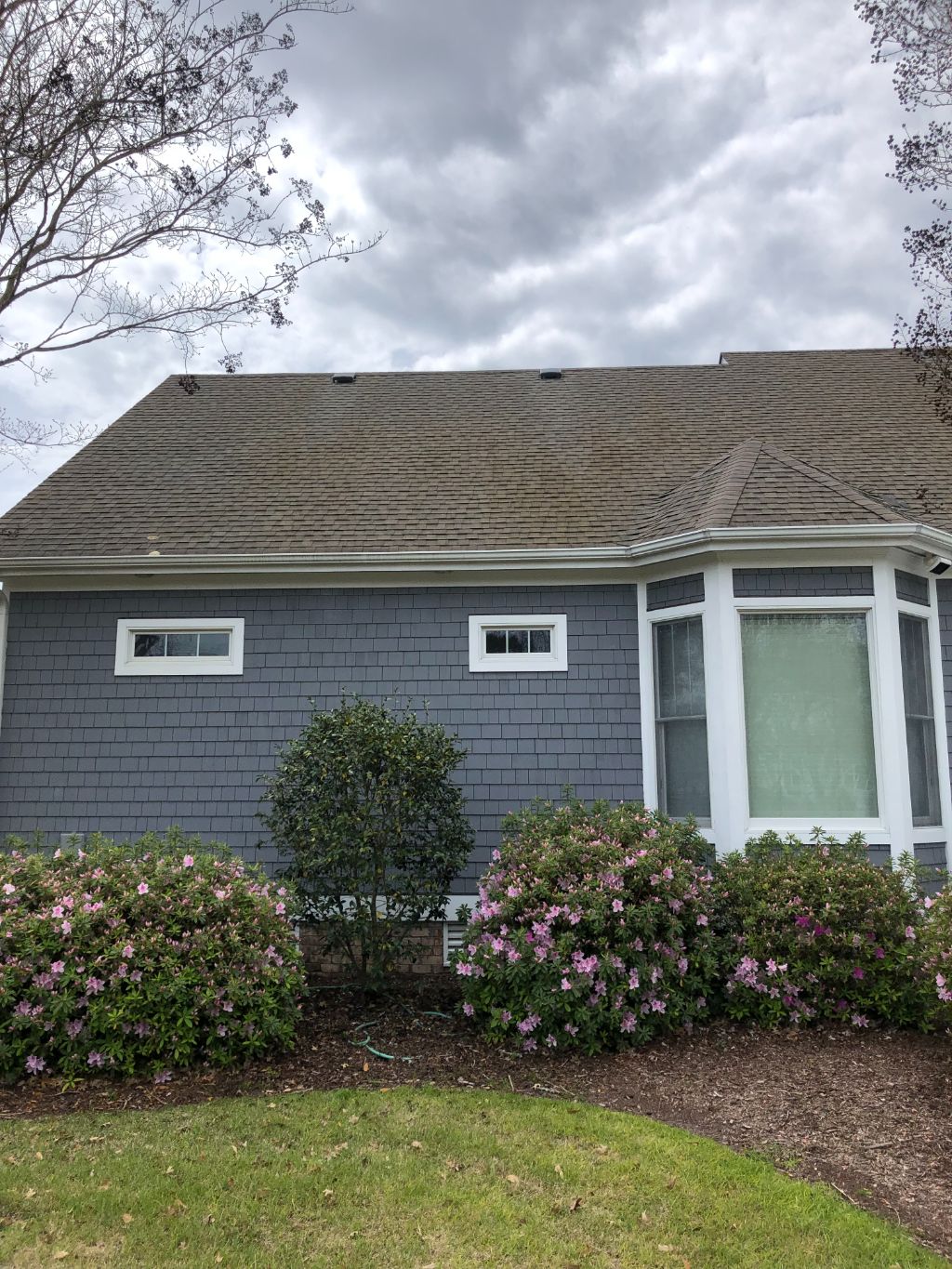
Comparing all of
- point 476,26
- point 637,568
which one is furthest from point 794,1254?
point 476,26

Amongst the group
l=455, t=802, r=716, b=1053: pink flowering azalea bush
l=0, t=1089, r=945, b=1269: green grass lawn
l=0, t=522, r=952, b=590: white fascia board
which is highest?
l=0, t=522, r=952, b=590: white fascia board

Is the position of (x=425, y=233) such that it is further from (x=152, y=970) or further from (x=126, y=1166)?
(x=126, y=1166)

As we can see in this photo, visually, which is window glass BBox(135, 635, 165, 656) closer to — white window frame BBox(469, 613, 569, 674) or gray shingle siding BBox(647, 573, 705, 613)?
white window frame BBox(469, 613, 569, 674)

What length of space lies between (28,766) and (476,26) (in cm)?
789

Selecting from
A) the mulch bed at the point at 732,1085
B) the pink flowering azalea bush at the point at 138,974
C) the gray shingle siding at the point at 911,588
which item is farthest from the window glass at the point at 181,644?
the gray shingle siding at the point at 911,588

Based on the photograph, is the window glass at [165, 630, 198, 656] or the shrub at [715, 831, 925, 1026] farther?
the window glass at [165, 630, 198, 656]

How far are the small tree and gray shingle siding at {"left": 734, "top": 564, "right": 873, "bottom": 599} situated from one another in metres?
2.62

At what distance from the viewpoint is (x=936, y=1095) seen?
4.46 m

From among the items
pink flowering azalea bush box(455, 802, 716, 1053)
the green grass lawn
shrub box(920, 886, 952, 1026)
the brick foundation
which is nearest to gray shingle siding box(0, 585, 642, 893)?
the brick foundation

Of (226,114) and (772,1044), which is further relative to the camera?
(226,114)

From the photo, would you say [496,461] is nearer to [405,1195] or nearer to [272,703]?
[272,703]

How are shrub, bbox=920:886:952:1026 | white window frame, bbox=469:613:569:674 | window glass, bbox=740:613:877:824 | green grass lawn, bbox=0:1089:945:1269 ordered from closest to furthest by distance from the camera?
green grass lawn, bbox=0:1089:945:1269, shrub, bbox=920:886:952:1026, window glass, bbox=740:613:877:824, white window frame, bbox=469:613:569:674

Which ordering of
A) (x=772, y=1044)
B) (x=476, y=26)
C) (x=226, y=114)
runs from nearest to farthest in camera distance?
(x=772, y=1044) < (x=226, y=114) < (x=476, y=26)

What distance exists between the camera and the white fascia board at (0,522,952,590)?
24.1 feet
